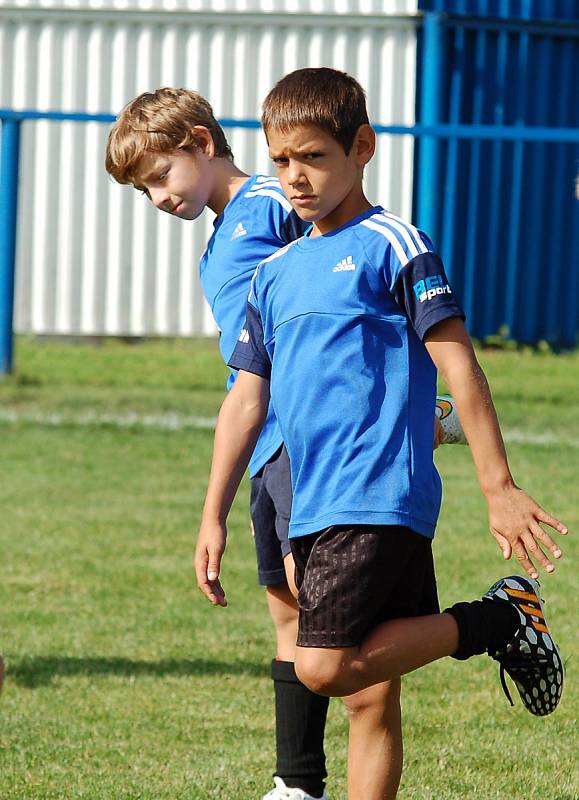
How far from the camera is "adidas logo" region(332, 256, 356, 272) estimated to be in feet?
9.54

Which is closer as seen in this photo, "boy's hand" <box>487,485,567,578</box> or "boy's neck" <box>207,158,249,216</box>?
"boy's hand" <box>487,485,567,578</box>

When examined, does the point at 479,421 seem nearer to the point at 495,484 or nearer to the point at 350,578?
the point at 495,484

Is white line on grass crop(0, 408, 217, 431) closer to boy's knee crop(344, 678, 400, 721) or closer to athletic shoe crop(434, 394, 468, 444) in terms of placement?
athletic shoe crop(434, 394, 468, 444)

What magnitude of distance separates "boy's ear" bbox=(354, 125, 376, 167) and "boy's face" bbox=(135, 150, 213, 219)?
0.70 m

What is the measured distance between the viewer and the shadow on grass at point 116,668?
14.6 feet

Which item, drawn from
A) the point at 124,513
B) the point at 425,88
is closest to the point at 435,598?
the point at 124,513

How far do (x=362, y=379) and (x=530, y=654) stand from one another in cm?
84

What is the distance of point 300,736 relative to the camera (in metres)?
3.48

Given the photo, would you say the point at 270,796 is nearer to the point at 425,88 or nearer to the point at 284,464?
the point at 284,464

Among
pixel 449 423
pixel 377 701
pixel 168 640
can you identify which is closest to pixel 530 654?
pixel 377 701

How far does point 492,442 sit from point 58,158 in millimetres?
11437

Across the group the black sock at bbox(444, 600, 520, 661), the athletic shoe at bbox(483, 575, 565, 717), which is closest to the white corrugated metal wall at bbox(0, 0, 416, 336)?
the athletic shoe at bbox(483, 575, 565, 717)

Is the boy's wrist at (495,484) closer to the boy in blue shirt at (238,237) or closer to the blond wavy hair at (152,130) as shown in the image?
the boy in blue shirt at (238,237)

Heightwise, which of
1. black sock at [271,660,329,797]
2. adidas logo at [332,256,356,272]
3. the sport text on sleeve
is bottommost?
black sock at [271,660,329,797]
